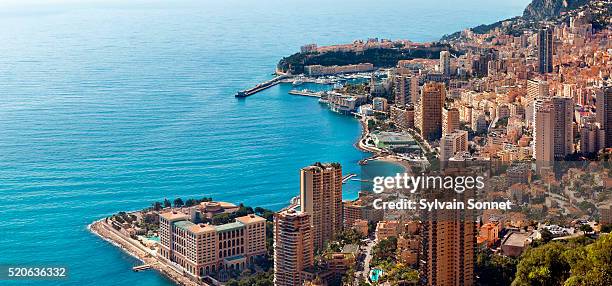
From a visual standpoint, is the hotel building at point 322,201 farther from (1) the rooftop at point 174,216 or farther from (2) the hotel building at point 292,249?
(1) the rooftop at point 174,216

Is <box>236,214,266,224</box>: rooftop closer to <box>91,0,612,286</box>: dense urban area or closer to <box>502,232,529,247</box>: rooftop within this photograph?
<box>91,0,612,286</box>: dense urban area

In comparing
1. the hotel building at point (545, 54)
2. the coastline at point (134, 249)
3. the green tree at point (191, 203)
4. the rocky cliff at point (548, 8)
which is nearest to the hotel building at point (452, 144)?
the green tree at point (191, 203)

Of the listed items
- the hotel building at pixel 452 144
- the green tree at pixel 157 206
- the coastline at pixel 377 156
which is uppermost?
the hotel building at pixel 452 144

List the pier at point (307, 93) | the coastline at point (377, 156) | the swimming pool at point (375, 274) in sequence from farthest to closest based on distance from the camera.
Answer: the pier at point (307, 93) < the coastline at point (377, 156) < the swimming pool at point (375, 274)

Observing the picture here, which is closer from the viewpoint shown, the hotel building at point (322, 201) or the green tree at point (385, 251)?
the green tree at point (385, 251)

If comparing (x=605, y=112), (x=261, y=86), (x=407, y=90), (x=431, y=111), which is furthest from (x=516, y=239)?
(x=261, y=86)

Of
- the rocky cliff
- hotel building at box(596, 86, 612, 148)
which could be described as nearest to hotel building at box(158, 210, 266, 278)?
hotel building at box(596, 86, 612, 148)
